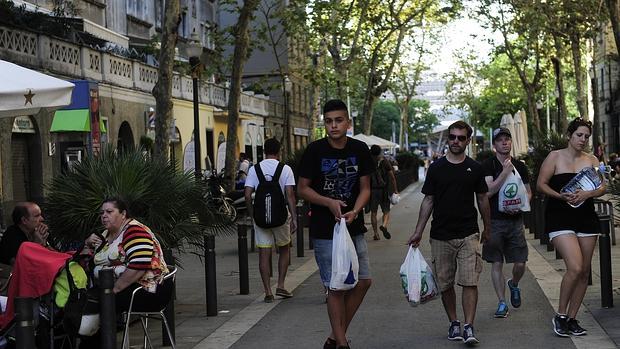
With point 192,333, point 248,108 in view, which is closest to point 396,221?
point 192,333

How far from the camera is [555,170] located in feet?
31.2

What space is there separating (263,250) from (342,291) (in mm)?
4174

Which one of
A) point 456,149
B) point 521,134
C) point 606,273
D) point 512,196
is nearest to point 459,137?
point 456,149

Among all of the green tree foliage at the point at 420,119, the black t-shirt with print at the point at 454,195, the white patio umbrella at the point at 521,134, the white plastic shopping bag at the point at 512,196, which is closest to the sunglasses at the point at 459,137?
the black t-shirt with print at the point at 454,195

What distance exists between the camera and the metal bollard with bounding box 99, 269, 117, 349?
7.39m

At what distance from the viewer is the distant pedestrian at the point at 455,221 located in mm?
9006

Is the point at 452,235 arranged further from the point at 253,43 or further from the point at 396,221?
the point at 253,43

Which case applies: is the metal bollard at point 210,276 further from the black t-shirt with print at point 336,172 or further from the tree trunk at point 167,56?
the tree trunk at point 167,56

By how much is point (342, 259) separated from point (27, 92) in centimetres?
319

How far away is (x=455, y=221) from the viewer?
903 centimetres

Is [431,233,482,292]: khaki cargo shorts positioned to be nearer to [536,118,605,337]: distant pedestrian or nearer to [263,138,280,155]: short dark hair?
[536,118,605,337]: distant pedestrian

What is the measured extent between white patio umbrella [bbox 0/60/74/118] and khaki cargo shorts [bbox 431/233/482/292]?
360 cm

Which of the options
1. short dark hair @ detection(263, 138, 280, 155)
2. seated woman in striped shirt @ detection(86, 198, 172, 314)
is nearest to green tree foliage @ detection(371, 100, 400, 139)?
short dark hair @ detection(263, 138, 280, 155)

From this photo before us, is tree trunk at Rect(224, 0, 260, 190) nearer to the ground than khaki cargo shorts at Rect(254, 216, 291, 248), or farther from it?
farther from it
